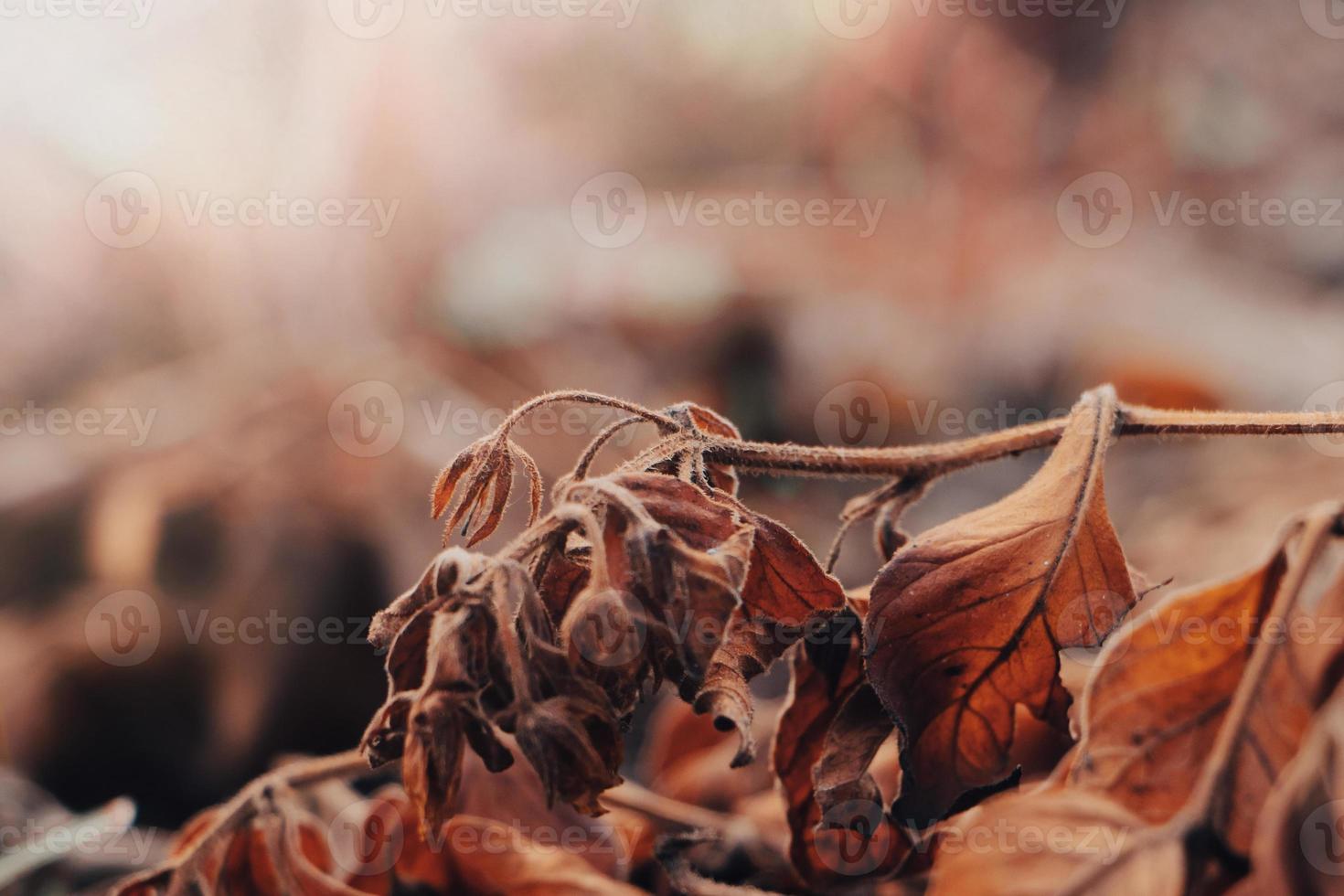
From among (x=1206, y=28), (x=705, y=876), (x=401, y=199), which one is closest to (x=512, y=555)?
(x=705, y=876)

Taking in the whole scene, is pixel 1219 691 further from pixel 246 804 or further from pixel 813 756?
pixel 246 804

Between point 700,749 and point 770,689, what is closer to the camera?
point 700,749

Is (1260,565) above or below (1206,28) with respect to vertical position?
below

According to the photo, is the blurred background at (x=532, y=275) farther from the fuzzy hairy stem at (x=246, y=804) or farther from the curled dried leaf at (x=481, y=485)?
the curled dried leaf at (x=481, y=485)

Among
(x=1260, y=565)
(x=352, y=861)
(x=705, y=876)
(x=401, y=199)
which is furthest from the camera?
(x=401, y=199)

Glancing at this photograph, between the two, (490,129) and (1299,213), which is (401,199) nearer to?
(490,129)

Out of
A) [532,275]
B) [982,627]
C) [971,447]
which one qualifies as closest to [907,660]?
[982,627]
